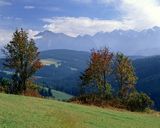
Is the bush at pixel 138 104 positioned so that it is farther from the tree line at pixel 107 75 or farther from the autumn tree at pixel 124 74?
the autumn tree at pixel 124 74

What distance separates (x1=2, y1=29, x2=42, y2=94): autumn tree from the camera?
118 m

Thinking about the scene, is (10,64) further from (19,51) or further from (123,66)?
(123,66)

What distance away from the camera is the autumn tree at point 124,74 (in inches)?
4993

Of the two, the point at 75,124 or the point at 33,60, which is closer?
the point at 75,124

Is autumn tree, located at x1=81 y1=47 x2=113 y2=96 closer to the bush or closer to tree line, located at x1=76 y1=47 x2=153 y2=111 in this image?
tree line, located at x1=76 y1=47 x2=153 y2=111

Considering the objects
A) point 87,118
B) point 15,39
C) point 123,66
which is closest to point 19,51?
point 15,39

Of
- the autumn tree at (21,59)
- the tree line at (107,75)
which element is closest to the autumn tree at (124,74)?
the tree line at (107,75)

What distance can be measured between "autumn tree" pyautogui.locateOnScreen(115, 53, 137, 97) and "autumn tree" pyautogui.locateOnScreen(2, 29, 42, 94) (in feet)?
83.3

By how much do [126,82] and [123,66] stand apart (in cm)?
635

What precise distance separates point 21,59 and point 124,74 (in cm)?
3306

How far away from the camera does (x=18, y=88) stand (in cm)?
11806

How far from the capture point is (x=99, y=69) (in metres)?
117

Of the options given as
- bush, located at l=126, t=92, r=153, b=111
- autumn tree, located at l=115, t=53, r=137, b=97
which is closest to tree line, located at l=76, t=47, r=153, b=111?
autumn tree, located at l=115, t=53, r=137, b=97

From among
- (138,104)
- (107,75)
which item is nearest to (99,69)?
(107,75)
